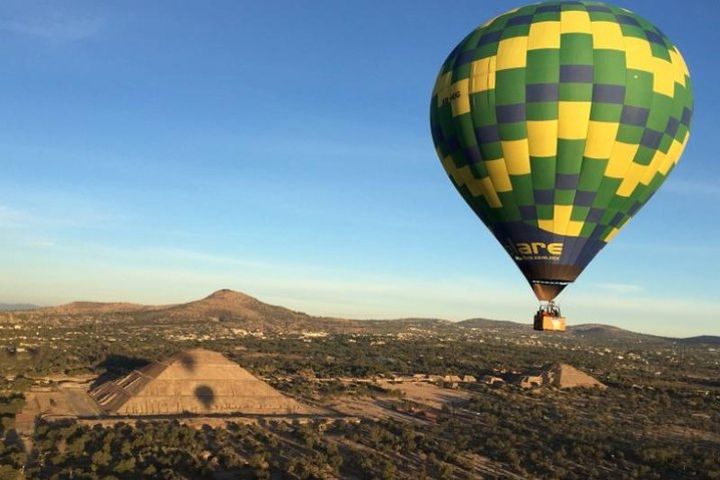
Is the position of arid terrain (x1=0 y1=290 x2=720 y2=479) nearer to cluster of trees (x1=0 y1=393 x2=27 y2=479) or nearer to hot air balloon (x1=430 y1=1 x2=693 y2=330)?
cluster of trees (x1=0 y1=393 x2=27 y2=479)

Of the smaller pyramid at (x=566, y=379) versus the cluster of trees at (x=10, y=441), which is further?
the smaller pyramid at (x=566, y=379)

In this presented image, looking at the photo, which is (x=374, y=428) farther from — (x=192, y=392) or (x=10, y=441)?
(x=10, y=441)

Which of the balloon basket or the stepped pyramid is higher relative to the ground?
the balloon basket

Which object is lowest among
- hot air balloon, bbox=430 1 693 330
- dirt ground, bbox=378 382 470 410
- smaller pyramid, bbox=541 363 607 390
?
dirt ground, bbox=378 382 470 410

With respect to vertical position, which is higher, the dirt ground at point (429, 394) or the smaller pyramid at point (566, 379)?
the smaller pyramid at point (566, 379)

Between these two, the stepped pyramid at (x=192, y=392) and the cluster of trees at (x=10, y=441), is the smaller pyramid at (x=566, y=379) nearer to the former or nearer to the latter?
the stepped pyramid at (x=192, y=392)

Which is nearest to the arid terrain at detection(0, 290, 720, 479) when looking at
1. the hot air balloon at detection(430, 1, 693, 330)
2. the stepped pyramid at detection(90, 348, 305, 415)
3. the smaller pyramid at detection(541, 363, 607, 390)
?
the smaller pyramid at detection(541, 363, 607, 390)

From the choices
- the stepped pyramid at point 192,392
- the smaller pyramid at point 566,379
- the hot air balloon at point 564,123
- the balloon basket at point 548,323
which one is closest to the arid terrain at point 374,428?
the smaller pyramid at point 566,379
